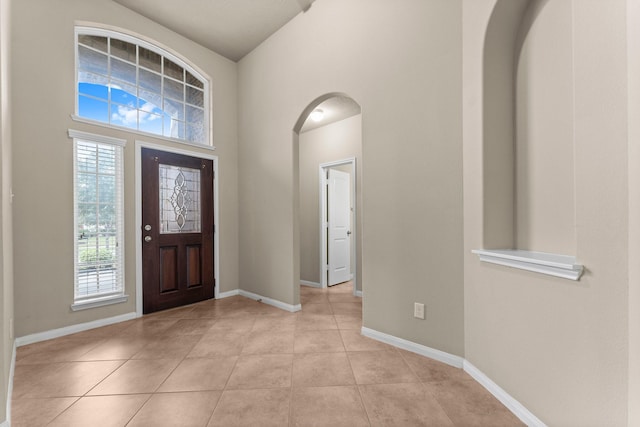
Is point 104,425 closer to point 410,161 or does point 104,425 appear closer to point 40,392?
point 40,392

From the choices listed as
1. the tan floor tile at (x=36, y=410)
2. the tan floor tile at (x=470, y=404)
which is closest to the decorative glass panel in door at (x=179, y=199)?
the tan floor tile at (x=36, y=410)

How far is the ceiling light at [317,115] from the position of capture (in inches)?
159

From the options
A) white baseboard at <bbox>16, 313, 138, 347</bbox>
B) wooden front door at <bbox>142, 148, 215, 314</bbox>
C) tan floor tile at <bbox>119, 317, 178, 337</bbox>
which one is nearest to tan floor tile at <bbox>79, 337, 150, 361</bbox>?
tan floor tile at <bbox>119, 317, 178, 337</bbox>

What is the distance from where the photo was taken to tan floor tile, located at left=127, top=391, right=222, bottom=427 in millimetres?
1437

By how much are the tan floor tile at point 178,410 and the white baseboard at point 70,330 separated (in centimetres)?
168

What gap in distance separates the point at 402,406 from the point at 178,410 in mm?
1278

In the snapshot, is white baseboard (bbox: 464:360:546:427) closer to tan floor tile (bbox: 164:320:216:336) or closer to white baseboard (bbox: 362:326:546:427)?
white baseboard (bbox: 362:326:546:427)

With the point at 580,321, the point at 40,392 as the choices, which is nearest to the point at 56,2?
the point at 40,392

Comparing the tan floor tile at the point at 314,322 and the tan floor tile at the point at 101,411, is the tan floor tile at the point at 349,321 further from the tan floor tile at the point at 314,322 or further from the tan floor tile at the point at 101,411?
the tan floor tile at the point at 101,411

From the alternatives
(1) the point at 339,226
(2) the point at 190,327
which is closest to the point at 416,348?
(2) the point at 190,327

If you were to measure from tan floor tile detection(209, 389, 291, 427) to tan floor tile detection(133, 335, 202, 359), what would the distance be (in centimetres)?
78

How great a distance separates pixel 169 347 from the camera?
2326 mm

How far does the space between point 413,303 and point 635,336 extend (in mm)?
1305

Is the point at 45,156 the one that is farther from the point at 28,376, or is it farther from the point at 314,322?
the point at 314,322
